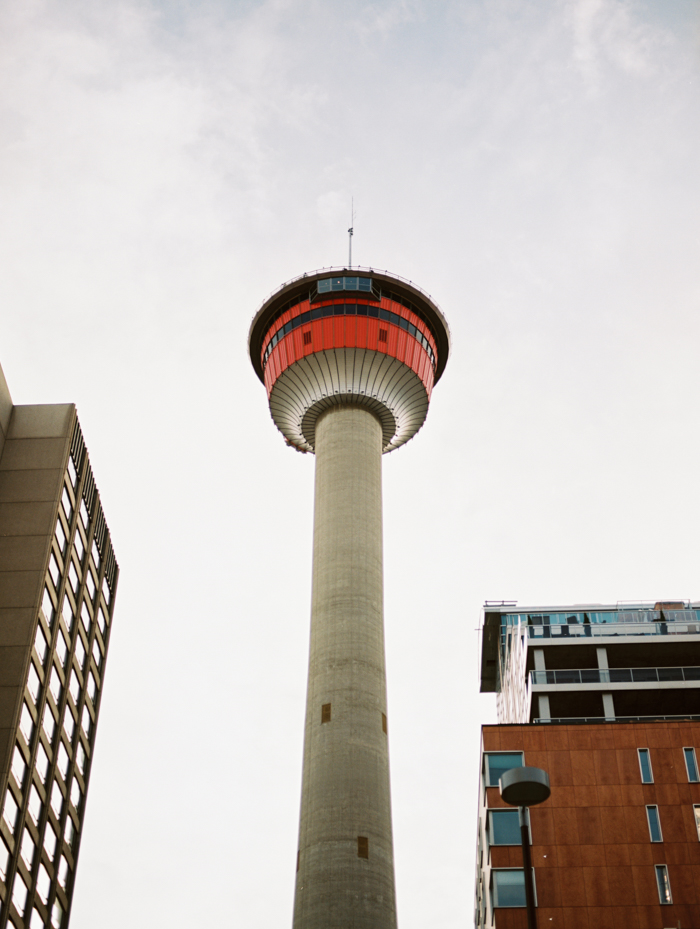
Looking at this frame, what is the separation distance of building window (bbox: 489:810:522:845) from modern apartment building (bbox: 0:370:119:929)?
2540 centimetres

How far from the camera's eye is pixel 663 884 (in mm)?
45875

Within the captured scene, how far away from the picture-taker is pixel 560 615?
68.4 metres

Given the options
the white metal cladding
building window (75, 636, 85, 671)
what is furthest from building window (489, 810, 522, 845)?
the white metal cladding

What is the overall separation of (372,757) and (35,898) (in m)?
21.1

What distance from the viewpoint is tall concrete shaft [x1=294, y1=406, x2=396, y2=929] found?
2039 inches

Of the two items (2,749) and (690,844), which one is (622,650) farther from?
(2,749)

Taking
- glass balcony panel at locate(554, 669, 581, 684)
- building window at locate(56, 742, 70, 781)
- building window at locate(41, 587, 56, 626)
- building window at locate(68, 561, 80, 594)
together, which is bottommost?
building window at locate(56, 742, 70, 781)

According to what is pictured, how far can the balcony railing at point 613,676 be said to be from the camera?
197 feet

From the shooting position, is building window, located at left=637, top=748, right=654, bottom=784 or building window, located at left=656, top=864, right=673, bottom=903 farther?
building window, located at left=637, top=748, right=654, bottom=784

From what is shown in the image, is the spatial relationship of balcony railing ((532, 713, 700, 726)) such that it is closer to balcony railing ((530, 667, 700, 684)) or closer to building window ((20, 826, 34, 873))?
balcony railing ((530, 667, 700, 684))

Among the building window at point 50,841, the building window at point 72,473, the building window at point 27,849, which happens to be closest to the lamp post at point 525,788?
the building window at point 27,849

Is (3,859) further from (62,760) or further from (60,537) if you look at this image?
(60,537)

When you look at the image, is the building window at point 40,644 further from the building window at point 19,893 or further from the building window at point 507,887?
the building window at point 507,887

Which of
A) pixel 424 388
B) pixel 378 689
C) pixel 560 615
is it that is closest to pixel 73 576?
pixel 378 689
